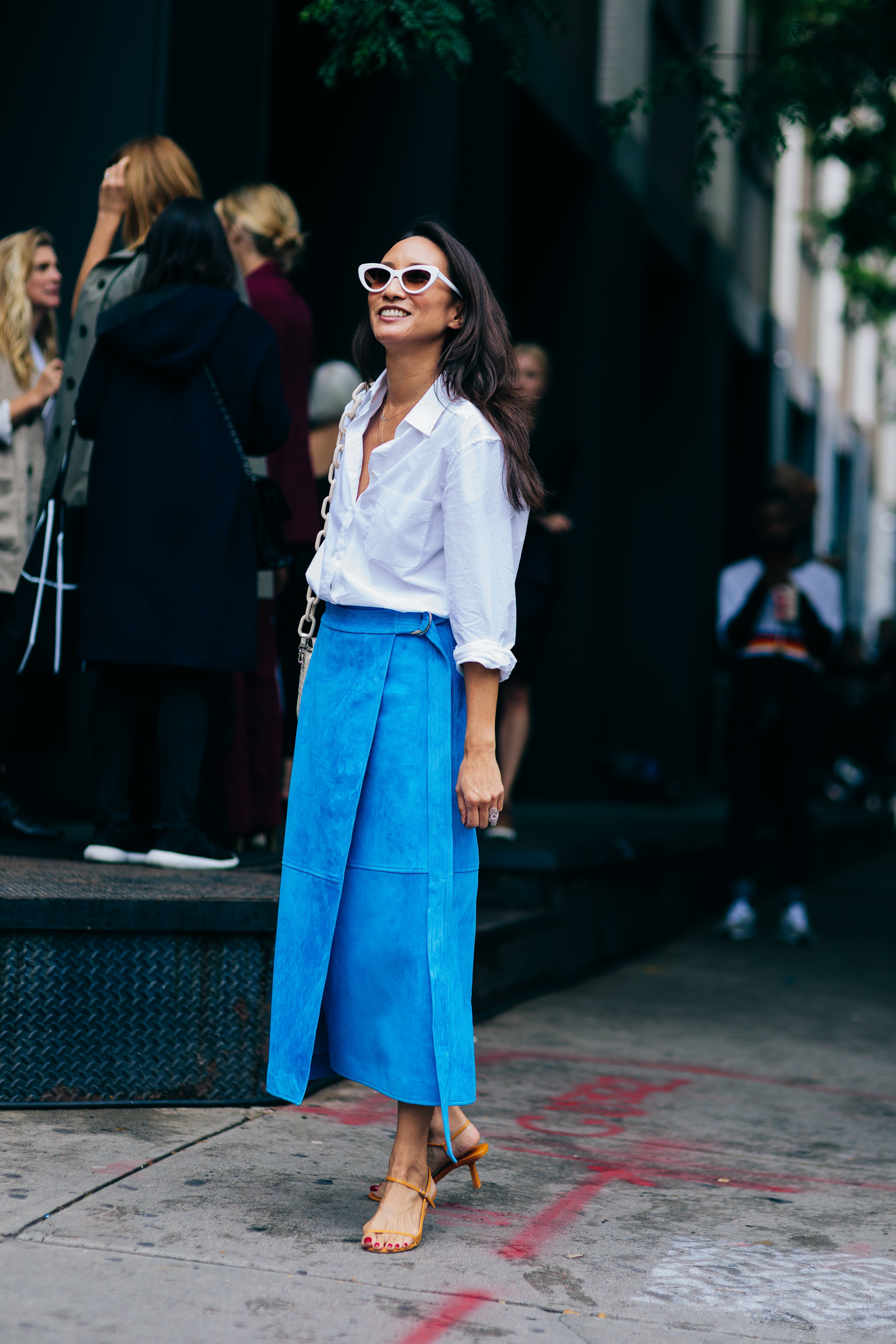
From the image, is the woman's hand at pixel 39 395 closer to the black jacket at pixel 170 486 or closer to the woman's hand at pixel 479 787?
the black jacket at pixel 170 486

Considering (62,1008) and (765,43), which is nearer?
(62,1008)

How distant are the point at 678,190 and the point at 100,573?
1049 centimetres

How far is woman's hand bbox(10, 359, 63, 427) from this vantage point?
469cm

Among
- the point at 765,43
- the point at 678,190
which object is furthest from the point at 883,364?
the point at 678,190

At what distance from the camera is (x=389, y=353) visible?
3033mm

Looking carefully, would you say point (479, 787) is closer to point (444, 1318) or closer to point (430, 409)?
point (430, 409)

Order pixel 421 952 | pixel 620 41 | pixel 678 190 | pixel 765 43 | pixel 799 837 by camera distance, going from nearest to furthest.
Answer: pixel 421 952, pixel 799 837, pixel 620 41, pixel 678 190, pixel 765 43

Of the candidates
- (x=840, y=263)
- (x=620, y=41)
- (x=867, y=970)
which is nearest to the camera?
(x=867, y=970)

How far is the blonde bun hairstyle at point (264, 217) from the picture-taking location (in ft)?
16.7

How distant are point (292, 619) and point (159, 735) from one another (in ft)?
4.26

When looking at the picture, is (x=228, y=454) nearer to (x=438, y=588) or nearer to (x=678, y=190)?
(x=438, y=588)

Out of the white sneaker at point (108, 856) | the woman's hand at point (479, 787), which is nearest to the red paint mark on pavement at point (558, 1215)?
the woman's hand at point (479, 787)

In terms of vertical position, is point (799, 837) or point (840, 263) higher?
point (840, 263)

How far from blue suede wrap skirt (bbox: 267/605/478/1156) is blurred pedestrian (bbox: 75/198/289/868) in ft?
4.07
